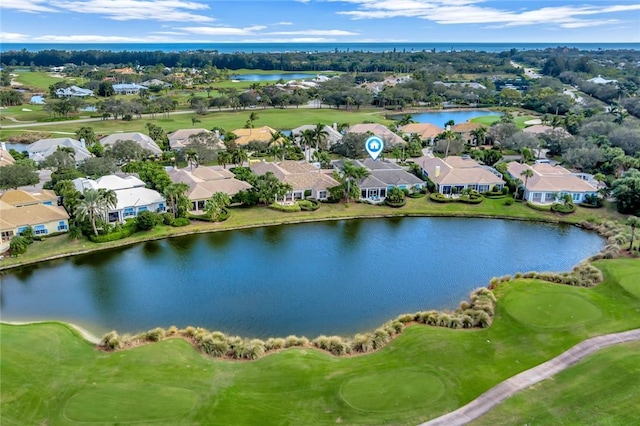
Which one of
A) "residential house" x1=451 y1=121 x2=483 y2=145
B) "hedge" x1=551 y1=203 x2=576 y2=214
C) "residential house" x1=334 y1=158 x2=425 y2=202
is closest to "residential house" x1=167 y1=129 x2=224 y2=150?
"residential house" x1=334 y1=158 x2=425 y2=202

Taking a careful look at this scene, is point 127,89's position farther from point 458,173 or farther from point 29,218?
point 458,173

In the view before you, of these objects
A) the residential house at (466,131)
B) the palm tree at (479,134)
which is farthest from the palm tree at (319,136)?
Result: the palm tree at (479,134)

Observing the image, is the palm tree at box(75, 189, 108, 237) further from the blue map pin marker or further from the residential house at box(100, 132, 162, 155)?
the blue map pin marker

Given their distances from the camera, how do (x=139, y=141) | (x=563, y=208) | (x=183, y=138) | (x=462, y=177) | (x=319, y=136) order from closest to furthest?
(x=563, y=208)
(x=462, y=177)
(x=319, y=136)
(x=139, y=141)
(x=183, y=138)

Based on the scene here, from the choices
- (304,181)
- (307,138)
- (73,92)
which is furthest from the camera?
(73,92)

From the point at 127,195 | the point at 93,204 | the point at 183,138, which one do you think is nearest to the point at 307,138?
the point at 183,138

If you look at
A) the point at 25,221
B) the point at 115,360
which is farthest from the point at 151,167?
the point at 115,360

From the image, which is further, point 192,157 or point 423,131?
point 423,131

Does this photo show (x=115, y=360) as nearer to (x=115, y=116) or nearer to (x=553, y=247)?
(x=553, y=247)
